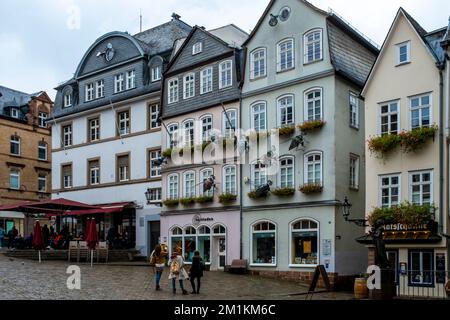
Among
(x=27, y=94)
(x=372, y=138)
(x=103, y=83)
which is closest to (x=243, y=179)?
(x=372, y=138)

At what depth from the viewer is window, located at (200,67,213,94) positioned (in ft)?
118

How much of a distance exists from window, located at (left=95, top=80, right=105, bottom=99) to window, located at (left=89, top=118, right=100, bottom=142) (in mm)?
1659

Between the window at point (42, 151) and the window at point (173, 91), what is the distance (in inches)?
918

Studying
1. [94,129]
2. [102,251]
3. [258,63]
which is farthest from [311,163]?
[94,129]

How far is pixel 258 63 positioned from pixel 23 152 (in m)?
29.6

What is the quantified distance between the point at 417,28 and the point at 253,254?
13.2 meters

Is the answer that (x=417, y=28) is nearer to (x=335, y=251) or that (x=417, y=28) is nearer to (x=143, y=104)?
(x=335, y=251)

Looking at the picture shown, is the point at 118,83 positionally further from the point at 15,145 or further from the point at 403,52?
the point at 403,52

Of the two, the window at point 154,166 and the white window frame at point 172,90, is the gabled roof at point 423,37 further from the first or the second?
the window at point 154,166

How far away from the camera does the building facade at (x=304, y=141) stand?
29859 mm

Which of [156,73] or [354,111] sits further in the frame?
[156,73]

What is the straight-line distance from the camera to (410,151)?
26.5 metres

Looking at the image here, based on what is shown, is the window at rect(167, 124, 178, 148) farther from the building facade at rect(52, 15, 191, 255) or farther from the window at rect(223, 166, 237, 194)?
the window at rect(223, 166, 237, 194)

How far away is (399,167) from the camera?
2680 cm
